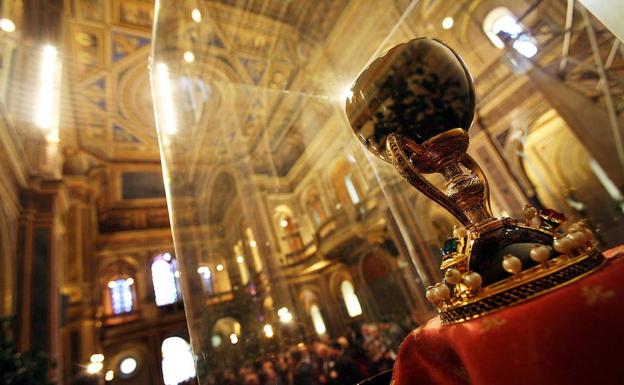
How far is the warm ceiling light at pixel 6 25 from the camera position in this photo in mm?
4600

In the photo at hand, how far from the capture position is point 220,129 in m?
4.39

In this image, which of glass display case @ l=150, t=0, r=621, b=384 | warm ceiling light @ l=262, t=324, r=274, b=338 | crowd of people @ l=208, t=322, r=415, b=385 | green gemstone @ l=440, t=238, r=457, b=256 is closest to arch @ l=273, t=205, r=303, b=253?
glass display case @ l=150, t=0, r=621, b=384

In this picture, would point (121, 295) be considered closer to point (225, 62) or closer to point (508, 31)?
point (225, 62)

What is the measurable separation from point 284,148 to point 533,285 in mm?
6292

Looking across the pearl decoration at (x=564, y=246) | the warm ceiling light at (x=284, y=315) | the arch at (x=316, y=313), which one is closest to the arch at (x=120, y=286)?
the arch at (x=316, y=313)

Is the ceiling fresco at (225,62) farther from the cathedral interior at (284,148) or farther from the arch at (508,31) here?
the arch at (508,31)

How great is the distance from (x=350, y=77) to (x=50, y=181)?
6.58 m

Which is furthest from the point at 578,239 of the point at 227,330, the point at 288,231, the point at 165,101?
the point at 288,231

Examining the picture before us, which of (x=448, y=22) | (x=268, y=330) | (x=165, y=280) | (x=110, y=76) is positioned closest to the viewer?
(x=268, y=330)

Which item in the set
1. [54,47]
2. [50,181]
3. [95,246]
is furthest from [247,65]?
[95,246]

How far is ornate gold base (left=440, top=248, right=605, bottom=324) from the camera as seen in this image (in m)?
0.39

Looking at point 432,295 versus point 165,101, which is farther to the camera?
point 165,101

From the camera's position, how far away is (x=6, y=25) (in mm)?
4703

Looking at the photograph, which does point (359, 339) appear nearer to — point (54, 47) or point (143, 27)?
point (54, 47)
